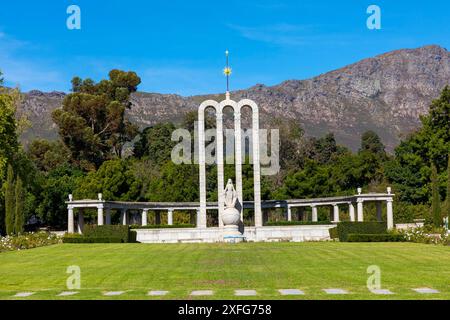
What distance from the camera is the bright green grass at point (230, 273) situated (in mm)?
17422

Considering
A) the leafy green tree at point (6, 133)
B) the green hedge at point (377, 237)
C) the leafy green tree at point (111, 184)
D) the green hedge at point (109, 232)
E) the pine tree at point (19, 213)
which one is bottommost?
the green hedge at point (377, 237)

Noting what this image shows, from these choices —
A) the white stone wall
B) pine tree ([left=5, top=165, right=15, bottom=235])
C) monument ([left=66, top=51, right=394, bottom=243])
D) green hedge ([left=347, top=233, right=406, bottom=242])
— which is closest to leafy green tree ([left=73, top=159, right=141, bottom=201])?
monument ([left=66, top=51, right=394, bottom=243])

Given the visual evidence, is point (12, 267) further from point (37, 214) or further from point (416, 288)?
point (37, 214)

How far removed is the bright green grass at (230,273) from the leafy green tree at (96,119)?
51.2m

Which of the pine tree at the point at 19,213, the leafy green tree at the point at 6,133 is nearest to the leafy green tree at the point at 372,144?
the leafy green tree at the point at 6,133

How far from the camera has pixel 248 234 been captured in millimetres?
55250

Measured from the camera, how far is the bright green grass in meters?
17.4

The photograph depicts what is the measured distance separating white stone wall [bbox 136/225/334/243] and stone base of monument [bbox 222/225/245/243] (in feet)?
7.32

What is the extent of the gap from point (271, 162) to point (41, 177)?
35217mm

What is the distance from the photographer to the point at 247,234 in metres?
55.1

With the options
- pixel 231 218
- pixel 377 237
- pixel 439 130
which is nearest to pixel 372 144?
pixel 439 130

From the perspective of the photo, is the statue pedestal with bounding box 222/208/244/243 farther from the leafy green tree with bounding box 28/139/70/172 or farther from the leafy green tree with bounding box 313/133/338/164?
the leafy green tree with bounding box 313/133/338/164

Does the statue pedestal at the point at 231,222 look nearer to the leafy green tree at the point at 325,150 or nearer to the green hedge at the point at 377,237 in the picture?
the green hedge at the point at 377,237
